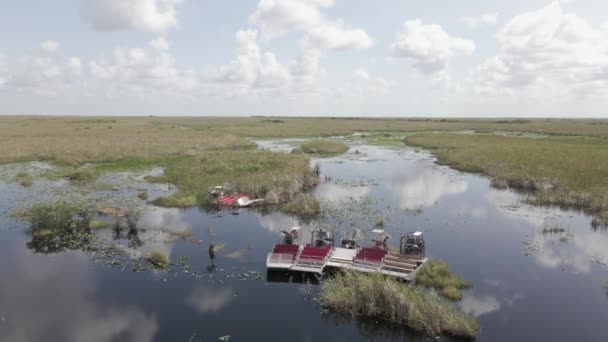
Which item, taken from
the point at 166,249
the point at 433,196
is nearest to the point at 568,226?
the point at 433,196

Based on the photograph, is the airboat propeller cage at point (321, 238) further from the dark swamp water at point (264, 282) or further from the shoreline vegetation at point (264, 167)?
the shoreline vegetation at point (264, 167)

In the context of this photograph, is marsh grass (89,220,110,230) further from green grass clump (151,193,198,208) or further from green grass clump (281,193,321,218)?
green grass clump (281,193,321,218)

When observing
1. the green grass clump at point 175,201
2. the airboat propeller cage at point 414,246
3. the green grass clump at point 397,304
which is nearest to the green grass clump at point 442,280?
the green grass clump at point 397,304

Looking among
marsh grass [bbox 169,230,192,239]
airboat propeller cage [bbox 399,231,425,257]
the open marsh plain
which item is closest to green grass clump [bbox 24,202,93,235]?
the open marsh plain

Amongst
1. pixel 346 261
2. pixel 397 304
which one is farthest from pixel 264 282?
pixel 397 304

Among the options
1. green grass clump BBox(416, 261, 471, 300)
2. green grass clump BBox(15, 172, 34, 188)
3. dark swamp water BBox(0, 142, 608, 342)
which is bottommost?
dark swamp water BBox(0, 142, 608, 342)

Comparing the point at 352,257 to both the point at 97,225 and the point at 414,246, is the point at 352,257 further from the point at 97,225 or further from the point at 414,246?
the point at 97,225

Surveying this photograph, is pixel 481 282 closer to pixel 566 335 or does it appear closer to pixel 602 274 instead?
pixel 566 335
